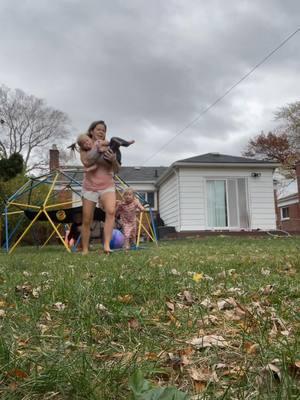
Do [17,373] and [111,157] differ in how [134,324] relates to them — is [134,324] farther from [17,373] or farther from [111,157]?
[111,157]

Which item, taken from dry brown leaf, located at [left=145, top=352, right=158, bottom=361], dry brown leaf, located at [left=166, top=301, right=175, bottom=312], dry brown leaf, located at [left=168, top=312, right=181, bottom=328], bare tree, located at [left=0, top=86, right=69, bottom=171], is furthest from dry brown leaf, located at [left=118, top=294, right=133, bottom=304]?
bare tree, located at [left=0, top=86, right=69, bottom=171]

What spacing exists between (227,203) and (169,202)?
2.87m

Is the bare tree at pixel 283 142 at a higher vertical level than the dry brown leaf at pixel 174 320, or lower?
higher

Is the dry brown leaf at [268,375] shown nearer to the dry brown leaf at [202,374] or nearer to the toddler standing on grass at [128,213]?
the dry brown leaf at [202,374]

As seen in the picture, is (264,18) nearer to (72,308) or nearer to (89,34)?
(89,34)

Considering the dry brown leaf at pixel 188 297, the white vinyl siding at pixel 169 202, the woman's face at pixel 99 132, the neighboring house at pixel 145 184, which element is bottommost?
the dry brown leaf at pixel 188 297

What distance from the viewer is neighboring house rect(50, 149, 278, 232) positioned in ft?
56.1

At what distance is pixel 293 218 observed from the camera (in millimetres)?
30609

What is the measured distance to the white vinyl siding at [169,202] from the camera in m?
17.9

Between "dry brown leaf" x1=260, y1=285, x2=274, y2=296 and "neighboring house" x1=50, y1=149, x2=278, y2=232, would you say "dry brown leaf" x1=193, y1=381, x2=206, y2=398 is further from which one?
"neighboring house" x1=50, y1=149, x2=278, y2=232

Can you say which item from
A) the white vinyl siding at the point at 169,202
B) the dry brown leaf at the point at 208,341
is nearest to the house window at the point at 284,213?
the white vinyl siding at the point at 169,202

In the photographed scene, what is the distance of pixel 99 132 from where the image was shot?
256 inches

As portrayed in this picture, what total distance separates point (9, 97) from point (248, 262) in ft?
90.2

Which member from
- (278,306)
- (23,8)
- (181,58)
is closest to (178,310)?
(278,306)
